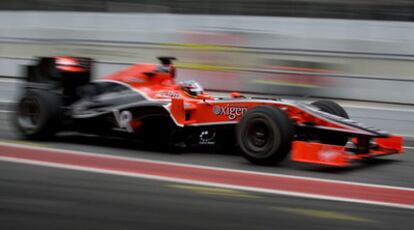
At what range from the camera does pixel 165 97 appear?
26.2ft

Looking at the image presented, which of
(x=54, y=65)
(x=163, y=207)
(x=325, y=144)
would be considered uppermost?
(x=54, y=65)

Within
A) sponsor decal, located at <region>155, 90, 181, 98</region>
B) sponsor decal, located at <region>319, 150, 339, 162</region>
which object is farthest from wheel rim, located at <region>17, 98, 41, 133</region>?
sponsor decal, located at <region>319, 150, 339, 162</region>

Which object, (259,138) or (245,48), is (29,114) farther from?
(245,48)

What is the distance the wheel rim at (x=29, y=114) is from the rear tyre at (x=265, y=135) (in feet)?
9.79

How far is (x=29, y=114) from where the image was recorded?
8.81 metres

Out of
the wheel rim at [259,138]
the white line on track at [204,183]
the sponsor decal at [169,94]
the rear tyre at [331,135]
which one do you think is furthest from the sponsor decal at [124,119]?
the rear tyre at [331,135]

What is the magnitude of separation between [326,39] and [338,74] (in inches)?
59.9

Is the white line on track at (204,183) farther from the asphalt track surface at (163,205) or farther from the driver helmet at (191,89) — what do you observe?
the driver helmet at (191,89)

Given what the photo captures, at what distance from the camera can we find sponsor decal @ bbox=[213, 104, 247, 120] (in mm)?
7523

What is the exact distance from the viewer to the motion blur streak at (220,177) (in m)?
5.79

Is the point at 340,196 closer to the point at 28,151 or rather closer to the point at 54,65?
the point at 28,151

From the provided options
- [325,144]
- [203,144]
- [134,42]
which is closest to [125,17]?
[134,42]

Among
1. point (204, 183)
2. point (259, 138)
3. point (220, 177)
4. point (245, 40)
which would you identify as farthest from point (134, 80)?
point (245, 40)

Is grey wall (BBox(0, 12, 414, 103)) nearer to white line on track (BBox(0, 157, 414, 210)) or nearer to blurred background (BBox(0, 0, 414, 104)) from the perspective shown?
blurred background (BBox(0, 0, 414, 104))
